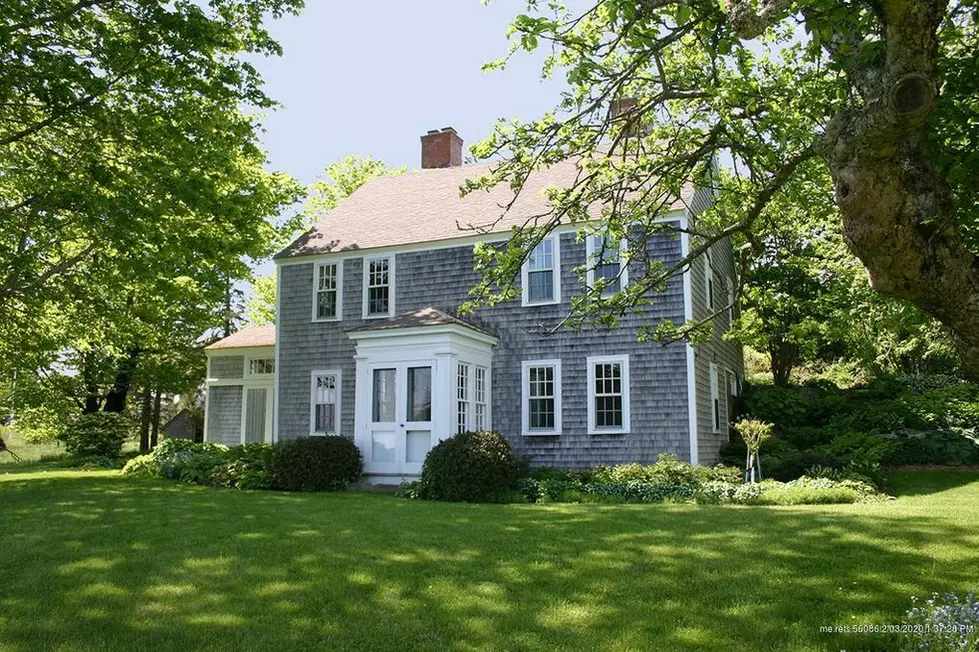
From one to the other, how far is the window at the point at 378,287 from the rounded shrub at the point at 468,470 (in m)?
5.55

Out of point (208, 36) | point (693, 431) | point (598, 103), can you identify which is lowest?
point (693, 431)

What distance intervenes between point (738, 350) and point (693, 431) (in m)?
8.27

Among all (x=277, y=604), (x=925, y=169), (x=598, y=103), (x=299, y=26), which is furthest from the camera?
(x=299, y=26)

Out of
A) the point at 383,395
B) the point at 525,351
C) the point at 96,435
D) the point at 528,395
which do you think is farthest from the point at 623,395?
the point at 96,435

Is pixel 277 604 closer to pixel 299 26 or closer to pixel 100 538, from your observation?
pixel 100 538

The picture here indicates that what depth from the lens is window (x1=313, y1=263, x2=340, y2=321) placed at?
19.0m

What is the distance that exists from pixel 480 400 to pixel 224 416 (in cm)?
1260

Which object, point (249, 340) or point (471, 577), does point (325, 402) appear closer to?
point (249, 340)

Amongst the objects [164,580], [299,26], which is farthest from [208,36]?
[164,580]

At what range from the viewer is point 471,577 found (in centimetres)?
659

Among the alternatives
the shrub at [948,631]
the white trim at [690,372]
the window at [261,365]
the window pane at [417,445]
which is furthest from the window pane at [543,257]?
the shrub at [948,631]

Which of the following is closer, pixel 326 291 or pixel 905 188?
pixel 905 188

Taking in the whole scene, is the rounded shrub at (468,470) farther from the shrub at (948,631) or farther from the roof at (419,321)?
the shrub at (948,631)

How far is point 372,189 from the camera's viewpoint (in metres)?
22.5
